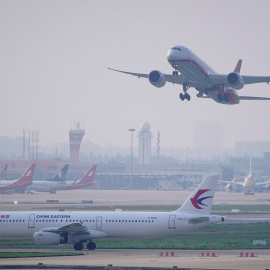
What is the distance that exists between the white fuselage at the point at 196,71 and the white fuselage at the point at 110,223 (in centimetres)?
1758

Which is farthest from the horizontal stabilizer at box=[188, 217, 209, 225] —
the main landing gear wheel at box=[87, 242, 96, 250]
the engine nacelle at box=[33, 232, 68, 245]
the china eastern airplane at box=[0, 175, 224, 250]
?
the engine nacelle at box=[33, 232, 68, 245]

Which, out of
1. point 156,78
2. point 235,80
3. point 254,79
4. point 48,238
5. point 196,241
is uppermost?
point 254,79

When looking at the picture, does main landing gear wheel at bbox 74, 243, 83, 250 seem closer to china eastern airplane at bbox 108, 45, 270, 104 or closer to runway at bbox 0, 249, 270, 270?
runway at bbox 0, 249, 270, 270

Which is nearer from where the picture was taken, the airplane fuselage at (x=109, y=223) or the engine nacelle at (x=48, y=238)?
the engine nacelle at (x=48, y=238)

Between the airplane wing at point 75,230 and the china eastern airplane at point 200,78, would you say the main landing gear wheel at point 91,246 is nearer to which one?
the airplane wing at point 75,230

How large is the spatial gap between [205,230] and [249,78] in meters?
16.0

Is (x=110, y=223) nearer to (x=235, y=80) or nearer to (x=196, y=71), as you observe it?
(x=196, y=71)

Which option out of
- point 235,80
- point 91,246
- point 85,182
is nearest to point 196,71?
point 235,80

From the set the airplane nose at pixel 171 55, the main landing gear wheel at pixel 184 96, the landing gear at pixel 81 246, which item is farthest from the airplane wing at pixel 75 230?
the main landing gear wheel at pixel 184 96

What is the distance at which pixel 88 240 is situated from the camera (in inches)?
2408

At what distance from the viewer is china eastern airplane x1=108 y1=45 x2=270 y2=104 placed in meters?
73.1

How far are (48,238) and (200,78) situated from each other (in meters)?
25.0

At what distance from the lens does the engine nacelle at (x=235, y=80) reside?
244 feet

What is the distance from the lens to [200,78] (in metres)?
76.0
